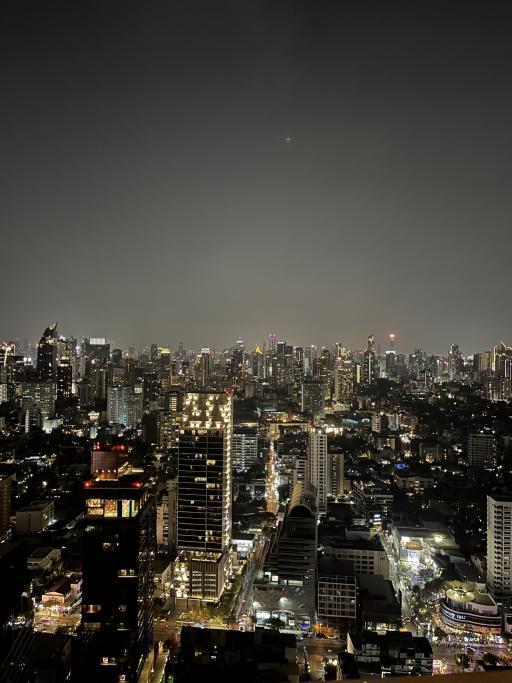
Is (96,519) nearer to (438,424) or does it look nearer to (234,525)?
(234,525)

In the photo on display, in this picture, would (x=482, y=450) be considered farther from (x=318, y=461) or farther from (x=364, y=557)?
(x=364, y=557)

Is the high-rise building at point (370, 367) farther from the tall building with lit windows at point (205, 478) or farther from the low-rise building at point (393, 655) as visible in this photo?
the low-rise building at point (393, 655)

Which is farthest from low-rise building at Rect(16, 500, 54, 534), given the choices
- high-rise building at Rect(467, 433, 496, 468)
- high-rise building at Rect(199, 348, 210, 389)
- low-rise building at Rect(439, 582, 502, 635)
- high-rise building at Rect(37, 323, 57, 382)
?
high-rise building at Rect(199, 348, 210, 389)

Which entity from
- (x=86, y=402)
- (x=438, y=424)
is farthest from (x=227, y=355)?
(x=438, y=424)

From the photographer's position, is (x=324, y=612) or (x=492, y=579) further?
(x=492, y=579)

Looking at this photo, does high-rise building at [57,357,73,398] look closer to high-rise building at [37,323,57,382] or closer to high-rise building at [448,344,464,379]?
high-rise building at [37,323,57,382]

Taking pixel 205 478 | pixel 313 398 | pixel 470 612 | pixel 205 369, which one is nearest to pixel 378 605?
pixel 470 612

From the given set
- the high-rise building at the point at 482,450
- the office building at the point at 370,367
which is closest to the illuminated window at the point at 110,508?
the high-rise building at the point at 482,450

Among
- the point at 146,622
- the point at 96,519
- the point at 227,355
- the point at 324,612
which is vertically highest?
the point at 227,355
